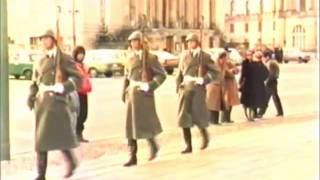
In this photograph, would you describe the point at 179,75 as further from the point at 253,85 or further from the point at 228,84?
the point at 253,85

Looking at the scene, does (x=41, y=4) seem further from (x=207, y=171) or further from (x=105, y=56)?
(x=207, y=171)

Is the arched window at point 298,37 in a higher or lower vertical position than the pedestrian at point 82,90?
higher

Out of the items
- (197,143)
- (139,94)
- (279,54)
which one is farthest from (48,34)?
(279,54)

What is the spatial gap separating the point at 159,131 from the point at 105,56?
393 millimetres

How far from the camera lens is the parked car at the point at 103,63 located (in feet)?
7.80

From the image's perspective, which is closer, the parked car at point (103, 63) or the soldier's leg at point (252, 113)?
the parked car at point (103, 63)

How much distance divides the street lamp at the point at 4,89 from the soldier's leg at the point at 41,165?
113mm

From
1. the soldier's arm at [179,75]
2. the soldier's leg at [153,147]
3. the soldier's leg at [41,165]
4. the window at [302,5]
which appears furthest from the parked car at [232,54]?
the soldier's leg at [41,165]

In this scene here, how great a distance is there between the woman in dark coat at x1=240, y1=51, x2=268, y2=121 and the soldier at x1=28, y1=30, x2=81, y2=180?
0.82 m

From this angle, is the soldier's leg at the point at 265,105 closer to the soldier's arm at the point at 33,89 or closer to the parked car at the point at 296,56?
the parked car at the point at 296,56

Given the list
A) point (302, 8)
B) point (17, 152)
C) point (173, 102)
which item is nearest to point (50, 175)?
point (17, 152)

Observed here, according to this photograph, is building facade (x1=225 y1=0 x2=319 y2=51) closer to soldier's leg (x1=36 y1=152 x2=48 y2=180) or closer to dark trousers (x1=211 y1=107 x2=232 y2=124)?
dark trousers (x1=211 y1=107 x2=232 y2=124)

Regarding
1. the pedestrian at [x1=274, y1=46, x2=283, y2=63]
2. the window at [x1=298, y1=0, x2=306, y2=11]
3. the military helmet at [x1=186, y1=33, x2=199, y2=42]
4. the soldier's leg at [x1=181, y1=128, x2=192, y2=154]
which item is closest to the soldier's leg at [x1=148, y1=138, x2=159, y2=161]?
the soldier's leg at [x1=181, y1=128, x2=192, y2=154]

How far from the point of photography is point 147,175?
8.15 ft
